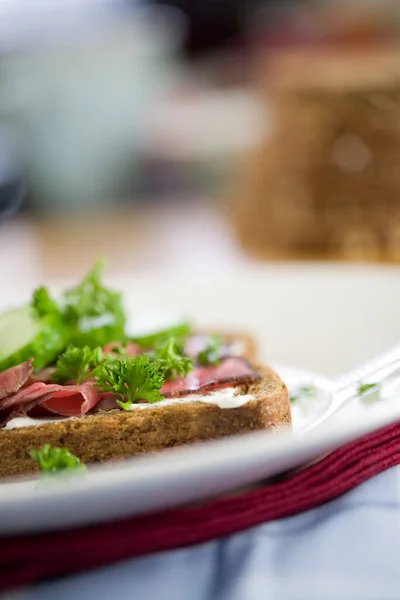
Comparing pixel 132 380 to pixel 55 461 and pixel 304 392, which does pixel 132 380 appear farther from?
pixel 304 392

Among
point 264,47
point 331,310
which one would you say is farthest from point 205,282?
point 264,47

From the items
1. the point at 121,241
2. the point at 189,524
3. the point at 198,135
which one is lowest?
the point at 189,524

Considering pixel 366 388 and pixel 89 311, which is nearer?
pixel 366 388

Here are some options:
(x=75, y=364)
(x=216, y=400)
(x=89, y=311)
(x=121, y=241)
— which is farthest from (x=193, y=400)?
(x=121, y=241)

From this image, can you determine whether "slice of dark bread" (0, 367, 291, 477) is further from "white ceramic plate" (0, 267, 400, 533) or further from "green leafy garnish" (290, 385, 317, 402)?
"green leafy garnish" (290, 385, 317, 402)

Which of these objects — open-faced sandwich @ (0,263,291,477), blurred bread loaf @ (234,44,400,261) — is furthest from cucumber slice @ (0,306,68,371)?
blurred bread loaf @ (234,44,400,261)
